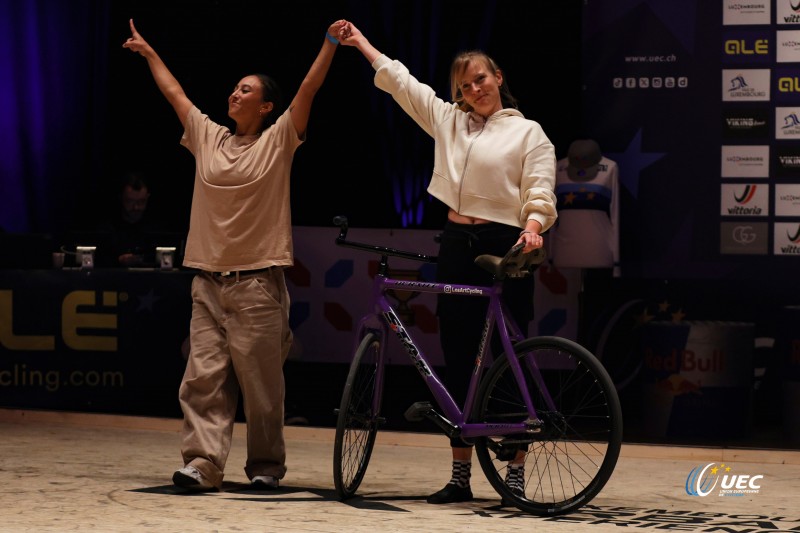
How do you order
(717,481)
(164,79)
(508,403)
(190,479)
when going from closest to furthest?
(508,403) → (190,479) → (164,79) → (717,481)

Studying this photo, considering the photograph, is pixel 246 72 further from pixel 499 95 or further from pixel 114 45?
pixel 499 95

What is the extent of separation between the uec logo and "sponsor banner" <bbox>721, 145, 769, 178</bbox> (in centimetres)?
260

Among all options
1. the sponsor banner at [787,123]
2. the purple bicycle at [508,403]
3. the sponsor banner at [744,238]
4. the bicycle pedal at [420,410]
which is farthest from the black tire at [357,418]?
the sponsor banner at [787,123]

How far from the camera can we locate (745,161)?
7879 mm

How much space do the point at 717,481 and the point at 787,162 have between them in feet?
10.2

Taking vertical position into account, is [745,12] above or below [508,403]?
above

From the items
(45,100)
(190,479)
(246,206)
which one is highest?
(45,100)

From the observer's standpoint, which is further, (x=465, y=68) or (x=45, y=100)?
(x=45, y=100)

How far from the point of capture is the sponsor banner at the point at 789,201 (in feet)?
25.7

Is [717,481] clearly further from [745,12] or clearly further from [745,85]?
[745,12]

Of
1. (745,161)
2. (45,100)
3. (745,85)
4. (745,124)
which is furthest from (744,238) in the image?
(45,100)

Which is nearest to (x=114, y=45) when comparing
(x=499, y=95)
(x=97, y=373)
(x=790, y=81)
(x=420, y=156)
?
(x=420, y=156)

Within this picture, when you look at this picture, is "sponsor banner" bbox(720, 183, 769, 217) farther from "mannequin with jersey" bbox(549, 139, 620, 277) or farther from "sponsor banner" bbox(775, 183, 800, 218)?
"mannequin with jersey" bbox(549, 139, 620, 277)

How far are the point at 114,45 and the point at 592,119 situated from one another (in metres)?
3.40
